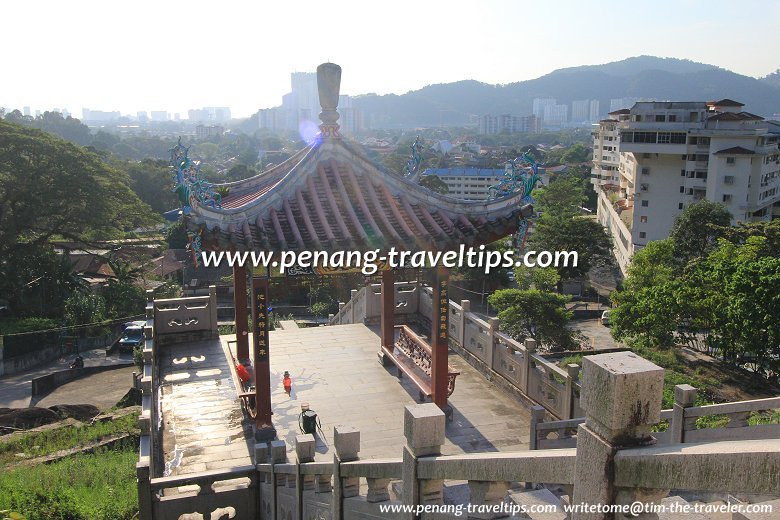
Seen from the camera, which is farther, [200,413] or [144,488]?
[200,413]

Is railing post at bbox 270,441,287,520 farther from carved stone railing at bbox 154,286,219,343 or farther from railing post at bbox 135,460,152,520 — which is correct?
carved stone railing at bbox 154,286,219,343

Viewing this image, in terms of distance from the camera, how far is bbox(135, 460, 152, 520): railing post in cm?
912

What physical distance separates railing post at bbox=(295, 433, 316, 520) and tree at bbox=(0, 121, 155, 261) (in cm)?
3546

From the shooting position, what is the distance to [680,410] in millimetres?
8922

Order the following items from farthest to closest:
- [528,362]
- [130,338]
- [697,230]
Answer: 1. [697,230]
2. [130,338]
3. [528,362]

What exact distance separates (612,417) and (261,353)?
9.11m

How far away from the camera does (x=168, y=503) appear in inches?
372

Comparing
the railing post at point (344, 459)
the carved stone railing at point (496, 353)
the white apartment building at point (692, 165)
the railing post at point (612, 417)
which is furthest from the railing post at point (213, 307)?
the white apartment building at point (692, 165)

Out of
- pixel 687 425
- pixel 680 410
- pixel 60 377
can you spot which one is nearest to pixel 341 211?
pixel 680 410

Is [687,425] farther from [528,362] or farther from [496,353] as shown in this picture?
[496,353]

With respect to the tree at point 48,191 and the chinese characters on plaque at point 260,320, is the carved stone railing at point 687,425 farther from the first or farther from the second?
the tree at point 48,191

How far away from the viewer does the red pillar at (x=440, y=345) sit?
12289 millimetres

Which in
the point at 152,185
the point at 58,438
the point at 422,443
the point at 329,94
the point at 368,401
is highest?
the point at 329,94

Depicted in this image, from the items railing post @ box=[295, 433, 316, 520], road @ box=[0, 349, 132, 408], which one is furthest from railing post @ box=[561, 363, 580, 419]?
road @ box=[0, 349, 132, 408]
